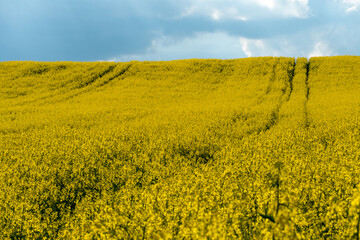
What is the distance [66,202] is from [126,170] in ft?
10.7

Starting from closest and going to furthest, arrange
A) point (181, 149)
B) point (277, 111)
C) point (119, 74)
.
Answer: point (181, 149) < point (277, 111) < point (119, 74)

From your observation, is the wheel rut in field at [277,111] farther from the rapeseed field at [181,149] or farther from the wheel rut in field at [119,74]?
the wheel rut in field at [119,74]

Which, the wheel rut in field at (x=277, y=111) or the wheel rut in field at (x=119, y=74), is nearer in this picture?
the wheel rut in field at (x=277, y=111)

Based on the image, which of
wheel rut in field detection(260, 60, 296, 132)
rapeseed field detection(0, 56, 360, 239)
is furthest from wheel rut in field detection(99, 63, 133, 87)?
wheel rut in field detection(260, 60, 296, 132)

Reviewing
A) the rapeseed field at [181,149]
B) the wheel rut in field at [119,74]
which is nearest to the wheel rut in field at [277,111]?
the rapeseed field at [181,149]

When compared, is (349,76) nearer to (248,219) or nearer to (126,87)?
(126,87)

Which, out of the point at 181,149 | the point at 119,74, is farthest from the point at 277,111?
the point at 119,74

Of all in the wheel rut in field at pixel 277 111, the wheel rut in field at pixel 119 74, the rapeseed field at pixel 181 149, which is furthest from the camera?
the wheel rut in field at pixel 119 74

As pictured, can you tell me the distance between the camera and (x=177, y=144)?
20.8 m

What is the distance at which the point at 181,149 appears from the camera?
2052 centimetres

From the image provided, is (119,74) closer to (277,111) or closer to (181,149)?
(277,111)

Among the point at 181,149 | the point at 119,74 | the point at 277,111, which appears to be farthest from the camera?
the point at 119,74

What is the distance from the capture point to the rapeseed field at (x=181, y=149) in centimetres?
723

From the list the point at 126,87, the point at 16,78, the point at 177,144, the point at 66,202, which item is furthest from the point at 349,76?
the point at 16,78
